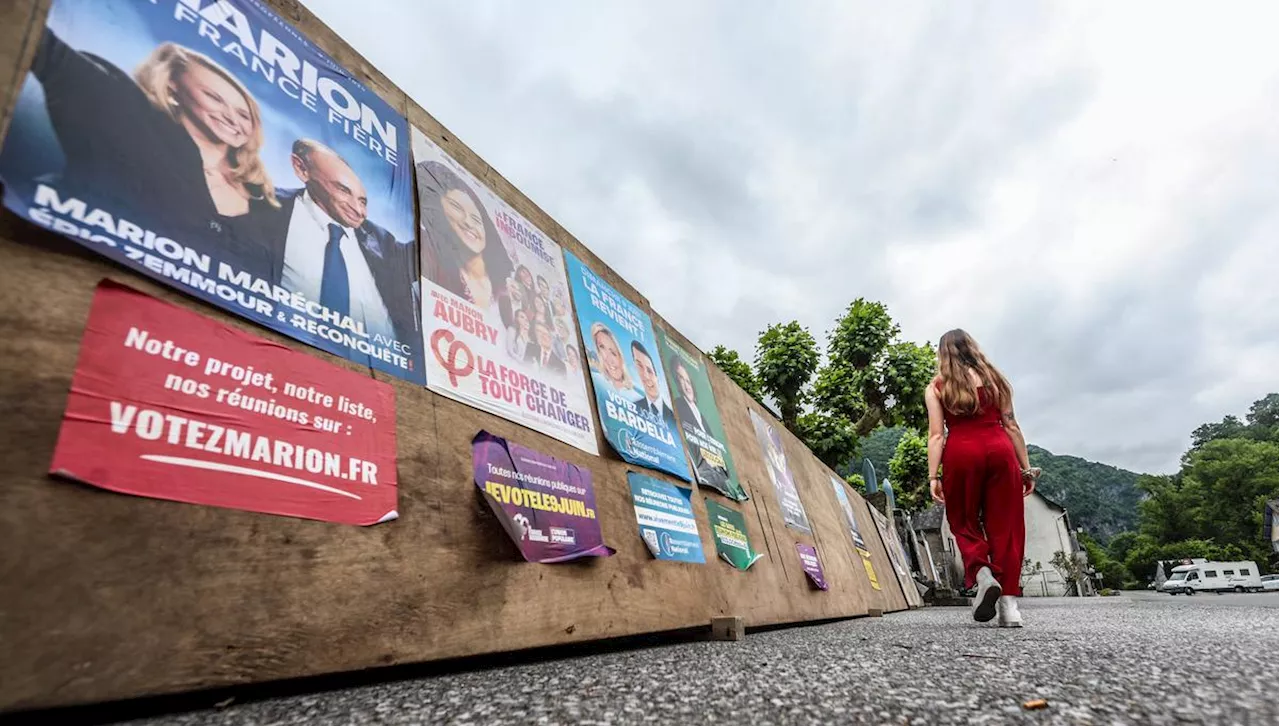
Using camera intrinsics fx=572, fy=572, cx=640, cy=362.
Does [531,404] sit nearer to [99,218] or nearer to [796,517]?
[99,218]

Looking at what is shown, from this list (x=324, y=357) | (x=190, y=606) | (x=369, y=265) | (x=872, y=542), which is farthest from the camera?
(x=872, y=542)

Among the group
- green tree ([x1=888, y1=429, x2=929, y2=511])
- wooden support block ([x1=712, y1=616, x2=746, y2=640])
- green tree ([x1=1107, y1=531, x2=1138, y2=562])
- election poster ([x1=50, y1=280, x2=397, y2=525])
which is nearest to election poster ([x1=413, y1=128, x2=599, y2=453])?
election poster ([x1=50, y1=280, x2=397, y2=525])

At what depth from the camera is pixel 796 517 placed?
6.85 metres

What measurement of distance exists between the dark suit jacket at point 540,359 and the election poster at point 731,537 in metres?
1.83

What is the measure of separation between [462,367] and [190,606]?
4.96 feet

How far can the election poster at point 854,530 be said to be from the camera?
30.4ft

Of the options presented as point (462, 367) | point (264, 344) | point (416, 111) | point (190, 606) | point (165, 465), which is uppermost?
point (416, 111)

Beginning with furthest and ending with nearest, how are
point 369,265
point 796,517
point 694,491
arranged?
point 796,517
point 694,491
point 369,265

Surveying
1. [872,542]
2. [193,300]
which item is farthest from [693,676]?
[872,542]

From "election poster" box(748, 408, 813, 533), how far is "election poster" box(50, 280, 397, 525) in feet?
16.9

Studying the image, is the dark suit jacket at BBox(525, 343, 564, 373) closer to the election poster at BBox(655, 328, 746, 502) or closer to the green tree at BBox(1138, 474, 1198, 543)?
the election poster at BBox(655, 328, 746, 502)

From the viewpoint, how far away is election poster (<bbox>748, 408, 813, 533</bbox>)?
6.70 metres

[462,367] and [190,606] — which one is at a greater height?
[462,367]

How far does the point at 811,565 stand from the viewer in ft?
20.7
